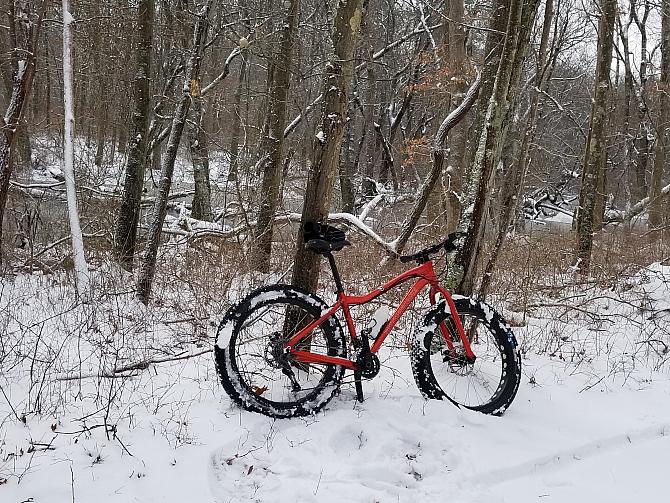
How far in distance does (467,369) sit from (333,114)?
222 centimetres

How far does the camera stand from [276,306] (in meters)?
4.07

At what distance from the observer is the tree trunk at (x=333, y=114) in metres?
4.31

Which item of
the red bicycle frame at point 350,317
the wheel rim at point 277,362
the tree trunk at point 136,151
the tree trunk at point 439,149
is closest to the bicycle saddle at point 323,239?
the red bicycle frame at point 350,317

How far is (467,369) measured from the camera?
436 cm

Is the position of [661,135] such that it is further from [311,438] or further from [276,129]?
[311,438]

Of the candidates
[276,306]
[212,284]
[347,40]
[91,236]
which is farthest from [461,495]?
[91,236]

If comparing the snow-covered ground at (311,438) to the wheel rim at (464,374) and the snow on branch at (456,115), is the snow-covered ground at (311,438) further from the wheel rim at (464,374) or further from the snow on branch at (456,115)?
the snow on branch at (456,115)

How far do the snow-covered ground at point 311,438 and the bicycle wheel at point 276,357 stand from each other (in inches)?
4.8

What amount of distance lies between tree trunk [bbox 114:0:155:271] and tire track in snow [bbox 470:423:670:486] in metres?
6.57

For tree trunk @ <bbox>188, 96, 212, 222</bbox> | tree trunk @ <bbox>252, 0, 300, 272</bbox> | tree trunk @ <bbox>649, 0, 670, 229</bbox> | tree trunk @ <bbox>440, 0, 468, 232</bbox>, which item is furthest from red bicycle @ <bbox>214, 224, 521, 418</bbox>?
tree trunk @ <bbox>649, 0, 670, 229</bbox>

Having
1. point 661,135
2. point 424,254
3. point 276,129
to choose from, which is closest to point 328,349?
point 424,254

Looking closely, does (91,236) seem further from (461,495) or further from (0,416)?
(461,495)

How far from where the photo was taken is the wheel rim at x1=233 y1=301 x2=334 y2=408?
12.6 ft

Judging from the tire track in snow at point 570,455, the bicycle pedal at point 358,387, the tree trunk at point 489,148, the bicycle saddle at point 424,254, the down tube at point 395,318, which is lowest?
the tire track in snow at point 570,455
